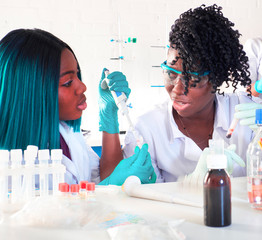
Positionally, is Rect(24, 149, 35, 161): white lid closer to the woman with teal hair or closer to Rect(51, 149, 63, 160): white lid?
Rect(51, 149, 63, 160): white lid

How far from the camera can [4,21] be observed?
3.76 meters

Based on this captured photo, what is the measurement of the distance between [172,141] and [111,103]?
33 centimetres

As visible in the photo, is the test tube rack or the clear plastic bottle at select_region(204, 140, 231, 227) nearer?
the clear plastic bottle at select_region(204, 140, 231, 227)

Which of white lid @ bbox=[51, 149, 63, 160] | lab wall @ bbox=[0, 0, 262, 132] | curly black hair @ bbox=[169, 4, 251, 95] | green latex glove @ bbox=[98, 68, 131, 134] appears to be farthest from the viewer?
lab wall @ bbox=[0, 0, 262, 132]

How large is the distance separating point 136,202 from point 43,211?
0.91 feet

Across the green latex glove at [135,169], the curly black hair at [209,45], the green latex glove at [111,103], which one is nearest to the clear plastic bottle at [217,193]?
the green latex glove at [135,169]

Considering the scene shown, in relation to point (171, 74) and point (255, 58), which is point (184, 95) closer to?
point (171, 74)

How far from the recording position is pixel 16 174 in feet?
3.09

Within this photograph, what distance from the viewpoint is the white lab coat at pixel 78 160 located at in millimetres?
1357

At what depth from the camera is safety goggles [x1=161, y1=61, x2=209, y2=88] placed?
151cm

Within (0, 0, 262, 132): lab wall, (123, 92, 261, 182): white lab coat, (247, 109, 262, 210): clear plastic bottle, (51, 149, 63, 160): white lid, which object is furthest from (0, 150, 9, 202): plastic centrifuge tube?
(0, 0, 262, 132): lab wall

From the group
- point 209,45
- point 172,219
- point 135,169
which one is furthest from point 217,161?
point 209,45

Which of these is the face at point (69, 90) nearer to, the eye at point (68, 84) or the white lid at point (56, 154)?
the eye at point (68, 84)

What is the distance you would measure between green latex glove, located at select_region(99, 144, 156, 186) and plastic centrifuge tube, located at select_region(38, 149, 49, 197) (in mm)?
350
